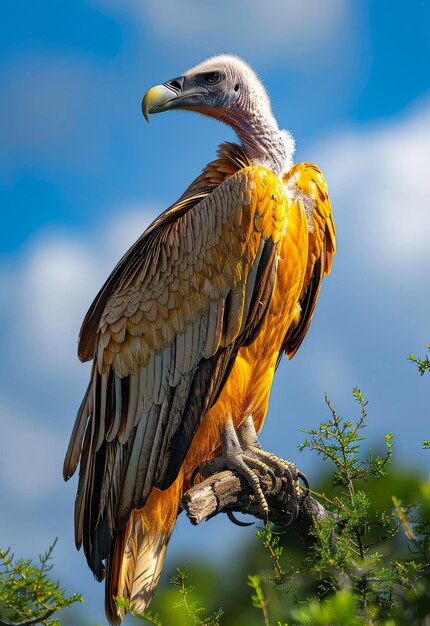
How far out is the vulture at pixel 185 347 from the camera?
6.67 metres

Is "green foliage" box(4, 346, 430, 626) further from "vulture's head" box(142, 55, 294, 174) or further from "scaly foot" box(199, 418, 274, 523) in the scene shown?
"vulture's head" box(142, 55, 294, 174)

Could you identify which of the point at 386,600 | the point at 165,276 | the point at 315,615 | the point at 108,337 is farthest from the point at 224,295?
the point at 315,615

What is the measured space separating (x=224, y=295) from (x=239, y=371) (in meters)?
0.52

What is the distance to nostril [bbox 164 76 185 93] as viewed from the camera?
24.8ft

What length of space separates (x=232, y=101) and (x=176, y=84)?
0.43 metres

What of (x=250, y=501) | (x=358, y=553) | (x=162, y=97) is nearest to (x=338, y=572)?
(x=358, y=553)

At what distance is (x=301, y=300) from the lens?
24.6ft

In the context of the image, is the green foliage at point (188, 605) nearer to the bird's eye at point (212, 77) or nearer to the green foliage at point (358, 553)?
the green foliage at point (358, 553)

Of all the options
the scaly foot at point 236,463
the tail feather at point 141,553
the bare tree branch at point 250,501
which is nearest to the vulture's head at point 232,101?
the scaly foot at point 236,463

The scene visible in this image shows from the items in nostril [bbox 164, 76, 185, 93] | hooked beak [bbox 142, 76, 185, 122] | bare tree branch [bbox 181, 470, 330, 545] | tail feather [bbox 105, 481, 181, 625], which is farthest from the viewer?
nostril [bbox 164, 76, 185, 93]

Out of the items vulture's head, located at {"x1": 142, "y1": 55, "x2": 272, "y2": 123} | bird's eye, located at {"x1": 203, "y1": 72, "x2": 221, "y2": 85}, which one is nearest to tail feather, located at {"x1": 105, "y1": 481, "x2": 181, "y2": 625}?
vulture's head, located at {"x1": 142, "y1": 55, "x2": 272, "y2": 123}

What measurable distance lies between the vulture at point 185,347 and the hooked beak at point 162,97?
0.7 inches

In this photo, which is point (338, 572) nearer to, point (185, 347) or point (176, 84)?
point (185, 347)

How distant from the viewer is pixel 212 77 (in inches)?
303
